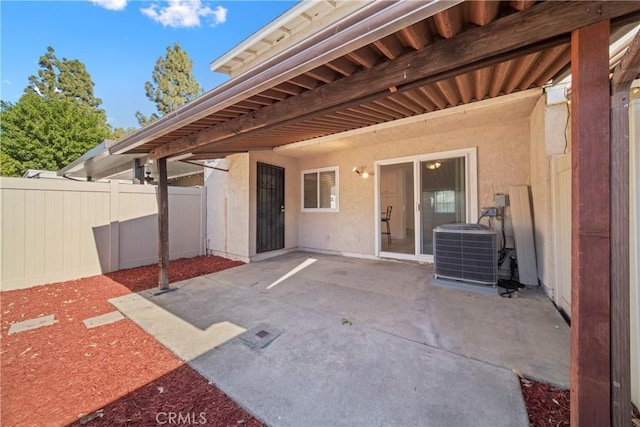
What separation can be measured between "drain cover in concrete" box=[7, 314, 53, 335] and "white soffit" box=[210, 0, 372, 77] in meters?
4.95

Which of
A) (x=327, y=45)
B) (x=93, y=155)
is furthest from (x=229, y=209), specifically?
(x=327, y=45)

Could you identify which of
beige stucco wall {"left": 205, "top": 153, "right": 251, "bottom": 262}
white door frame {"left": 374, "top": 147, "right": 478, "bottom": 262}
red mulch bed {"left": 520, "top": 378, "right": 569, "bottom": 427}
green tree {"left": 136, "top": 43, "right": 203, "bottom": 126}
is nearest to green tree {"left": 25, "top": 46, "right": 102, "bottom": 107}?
green tree {"left": 136, "top": 43, "right": 203, "bottom": 126}

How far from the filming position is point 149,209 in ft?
18.7

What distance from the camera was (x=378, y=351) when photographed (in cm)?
219

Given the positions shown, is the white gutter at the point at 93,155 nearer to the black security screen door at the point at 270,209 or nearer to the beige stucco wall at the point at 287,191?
the beige stucco wall at the point at 287,191

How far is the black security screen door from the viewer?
622cm

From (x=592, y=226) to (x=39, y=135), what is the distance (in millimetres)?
23793

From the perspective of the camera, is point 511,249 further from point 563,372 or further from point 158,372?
point 158,372

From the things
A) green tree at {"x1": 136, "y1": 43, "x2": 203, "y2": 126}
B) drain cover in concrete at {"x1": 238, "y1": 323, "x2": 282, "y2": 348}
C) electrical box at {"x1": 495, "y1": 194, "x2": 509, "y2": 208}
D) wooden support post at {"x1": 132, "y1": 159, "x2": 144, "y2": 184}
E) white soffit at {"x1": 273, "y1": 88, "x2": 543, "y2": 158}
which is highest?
green tree at {"x1": 136, "y1": 43, "x2": 203, "y2": 126}

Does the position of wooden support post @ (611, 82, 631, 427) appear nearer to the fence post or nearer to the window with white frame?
the window with white frame

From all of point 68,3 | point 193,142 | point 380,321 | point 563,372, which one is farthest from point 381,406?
point 68,3

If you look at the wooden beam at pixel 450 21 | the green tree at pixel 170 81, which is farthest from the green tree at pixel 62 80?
the wooden beam at pixel 450 21

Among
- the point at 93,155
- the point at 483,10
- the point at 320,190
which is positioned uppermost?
the point at 93,155

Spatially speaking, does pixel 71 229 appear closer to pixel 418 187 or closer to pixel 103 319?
pixel 103 319
